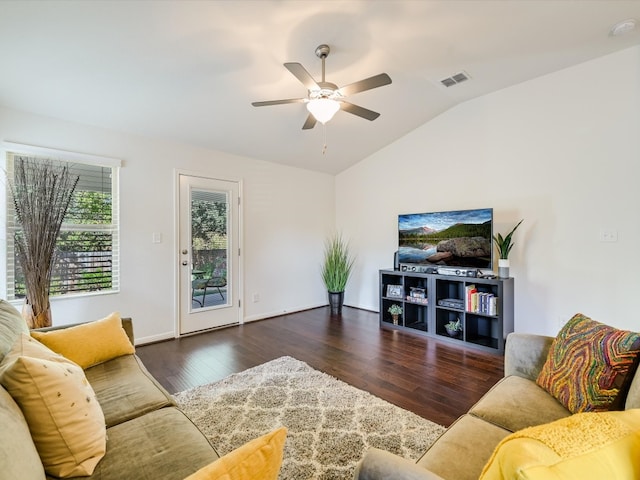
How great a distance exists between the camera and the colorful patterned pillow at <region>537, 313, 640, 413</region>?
1206mm

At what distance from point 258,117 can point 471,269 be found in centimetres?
307

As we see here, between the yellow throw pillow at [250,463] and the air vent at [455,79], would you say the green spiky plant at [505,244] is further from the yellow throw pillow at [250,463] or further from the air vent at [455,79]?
the yellow throw pillow at [250,463]

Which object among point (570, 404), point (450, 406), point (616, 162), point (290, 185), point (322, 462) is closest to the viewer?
point (570, 404)

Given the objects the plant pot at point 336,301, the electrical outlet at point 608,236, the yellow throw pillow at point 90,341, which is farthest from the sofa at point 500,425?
the plant pot at point 336,301

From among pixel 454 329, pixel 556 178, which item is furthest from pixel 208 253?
pixel 556 178

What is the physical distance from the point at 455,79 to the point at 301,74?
211 centimetres

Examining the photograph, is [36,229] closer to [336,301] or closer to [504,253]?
[336,301]

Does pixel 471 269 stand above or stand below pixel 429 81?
below

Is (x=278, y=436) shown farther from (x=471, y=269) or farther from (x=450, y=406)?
(x=471, y=269)

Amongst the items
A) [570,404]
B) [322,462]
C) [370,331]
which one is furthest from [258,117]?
[570,404]

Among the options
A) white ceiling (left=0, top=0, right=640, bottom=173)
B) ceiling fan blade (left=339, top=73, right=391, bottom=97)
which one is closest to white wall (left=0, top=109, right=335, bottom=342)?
white ceiling (left=0, top=0, right=640, bottom=173)

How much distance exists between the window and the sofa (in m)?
3.39

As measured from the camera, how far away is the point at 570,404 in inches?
51.4

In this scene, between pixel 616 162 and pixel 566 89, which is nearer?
pixel 616 162
